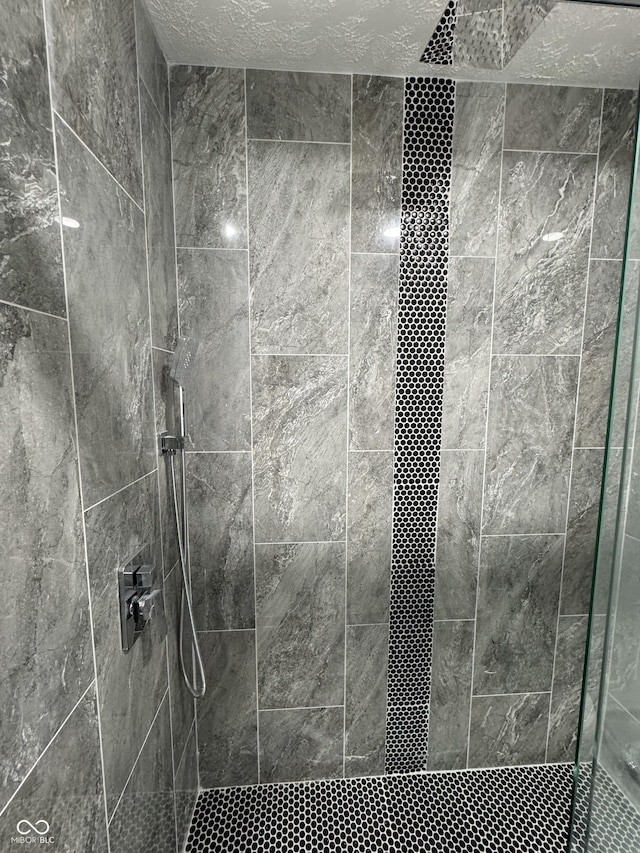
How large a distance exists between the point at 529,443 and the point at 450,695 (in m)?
1.13

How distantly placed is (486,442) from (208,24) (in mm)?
1697

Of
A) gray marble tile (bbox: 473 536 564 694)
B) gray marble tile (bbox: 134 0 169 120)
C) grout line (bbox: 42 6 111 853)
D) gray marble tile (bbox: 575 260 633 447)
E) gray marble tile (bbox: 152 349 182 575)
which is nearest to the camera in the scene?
grout line (bbox: 42 6 111 853)

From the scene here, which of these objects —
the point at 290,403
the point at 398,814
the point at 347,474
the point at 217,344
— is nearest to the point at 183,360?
the point at 217,344

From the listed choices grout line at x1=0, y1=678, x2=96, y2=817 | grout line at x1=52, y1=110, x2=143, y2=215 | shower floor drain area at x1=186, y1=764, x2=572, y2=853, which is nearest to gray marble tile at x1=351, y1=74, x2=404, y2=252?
grout line at x1=52, y1=110, x2=143, y2=215

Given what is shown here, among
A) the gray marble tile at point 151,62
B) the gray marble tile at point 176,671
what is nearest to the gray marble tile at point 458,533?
the gray marble tile at point 176,671

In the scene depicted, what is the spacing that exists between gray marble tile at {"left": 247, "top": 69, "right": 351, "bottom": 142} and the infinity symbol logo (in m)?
1.87

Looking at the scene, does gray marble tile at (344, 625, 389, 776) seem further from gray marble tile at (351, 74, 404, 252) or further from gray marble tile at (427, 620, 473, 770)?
gray marble tile at (351, 74, 404, 252)

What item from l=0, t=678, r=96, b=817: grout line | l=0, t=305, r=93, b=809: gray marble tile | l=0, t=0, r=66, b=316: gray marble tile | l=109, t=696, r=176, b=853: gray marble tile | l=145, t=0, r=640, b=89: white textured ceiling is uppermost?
l=145, t=0, r=640, b=89: white textured ceiling

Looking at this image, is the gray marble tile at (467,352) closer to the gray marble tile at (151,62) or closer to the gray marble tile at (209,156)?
the gray marble tile at (209,156)

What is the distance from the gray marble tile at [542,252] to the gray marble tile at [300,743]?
1.69m

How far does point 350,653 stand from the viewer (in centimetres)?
172

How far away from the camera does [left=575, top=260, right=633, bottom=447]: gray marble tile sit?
5.37 feet

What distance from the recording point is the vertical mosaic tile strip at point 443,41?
1222 mm

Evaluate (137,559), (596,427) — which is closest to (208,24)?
(137,559)
